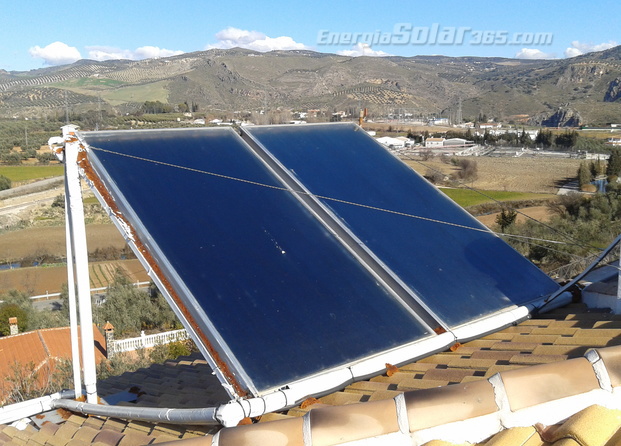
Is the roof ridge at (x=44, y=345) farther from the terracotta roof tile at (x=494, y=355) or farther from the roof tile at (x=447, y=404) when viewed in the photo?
the roof tile at (x=447, y=404)

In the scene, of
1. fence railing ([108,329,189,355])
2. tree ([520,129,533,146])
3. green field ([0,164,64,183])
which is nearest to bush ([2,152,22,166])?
green field ([0,164,64,183])

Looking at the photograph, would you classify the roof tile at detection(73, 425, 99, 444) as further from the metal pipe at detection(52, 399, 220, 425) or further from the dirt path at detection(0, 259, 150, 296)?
the dirt path at detection(0, 259, 150, 296)

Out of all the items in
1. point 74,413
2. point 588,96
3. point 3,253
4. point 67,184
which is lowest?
point 3,253

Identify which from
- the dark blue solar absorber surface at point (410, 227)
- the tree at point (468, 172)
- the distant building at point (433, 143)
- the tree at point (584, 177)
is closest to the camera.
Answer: the dark blue solar absorber surface at point (410, 227)

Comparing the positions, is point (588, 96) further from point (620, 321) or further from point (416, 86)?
point (620, 321)

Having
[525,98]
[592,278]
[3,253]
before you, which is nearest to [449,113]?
[525,98]

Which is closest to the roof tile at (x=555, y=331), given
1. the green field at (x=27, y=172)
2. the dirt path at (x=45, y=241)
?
the dirt path at (x=45, y=241)
